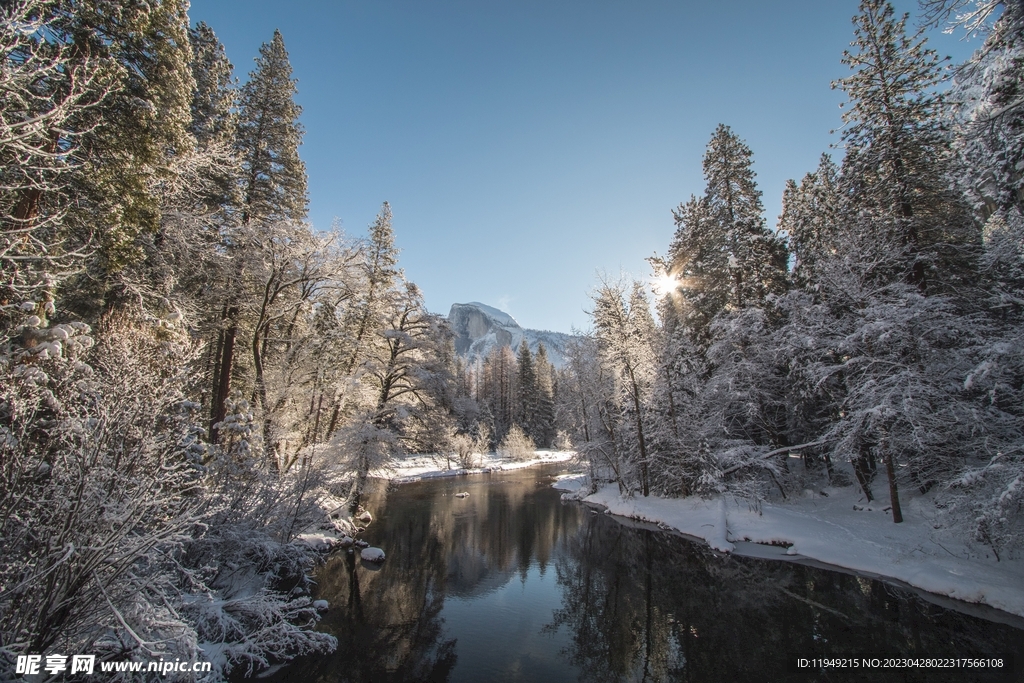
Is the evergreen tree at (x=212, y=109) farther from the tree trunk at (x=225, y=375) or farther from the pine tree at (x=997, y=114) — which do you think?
the pine tree at (x=997, y=114)

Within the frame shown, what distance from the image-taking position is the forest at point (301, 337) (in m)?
4.75

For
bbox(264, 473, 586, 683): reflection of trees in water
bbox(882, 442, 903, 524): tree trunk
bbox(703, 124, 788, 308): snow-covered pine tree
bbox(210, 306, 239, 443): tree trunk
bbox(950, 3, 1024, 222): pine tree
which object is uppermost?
bbox(703, 124, 788, 308): snow-covered pine tree

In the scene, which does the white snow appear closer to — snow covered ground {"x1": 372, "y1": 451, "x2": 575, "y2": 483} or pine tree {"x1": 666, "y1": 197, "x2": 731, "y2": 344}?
snow covered ground {"x1": 372, "y1": 451, "x2": 575, "y2": 483}

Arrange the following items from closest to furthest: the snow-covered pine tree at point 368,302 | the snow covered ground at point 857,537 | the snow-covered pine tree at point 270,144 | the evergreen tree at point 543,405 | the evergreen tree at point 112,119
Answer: the evergreen tree at point 112,119 → the snow covered ground at point 857,537 → the snow-covered pine tree at point 270,144 → the snow-covered pine tree at point 368,302 → the evergreen tree at point 543,405

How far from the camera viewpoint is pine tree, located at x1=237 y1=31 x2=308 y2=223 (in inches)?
619

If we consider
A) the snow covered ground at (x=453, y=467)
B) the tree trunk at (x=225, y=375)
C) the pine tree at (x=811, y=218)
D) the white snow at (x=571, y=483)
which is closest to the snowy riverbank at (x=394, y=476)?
the snow covered ground at (x=453, y=467)

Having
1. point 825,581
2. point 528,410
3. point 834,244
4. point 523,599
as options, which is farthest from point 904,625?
point 528,410

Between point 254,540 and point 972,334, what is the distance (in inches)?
784

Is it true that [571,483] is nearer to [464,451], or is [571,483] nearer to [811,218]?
[464,451]

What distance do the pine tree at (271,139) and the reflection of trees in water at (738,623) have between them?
16.8 metres

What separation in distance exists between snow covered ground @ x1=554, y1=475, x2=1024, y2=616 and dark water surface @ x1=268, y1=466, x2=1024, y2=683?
0.80 meters

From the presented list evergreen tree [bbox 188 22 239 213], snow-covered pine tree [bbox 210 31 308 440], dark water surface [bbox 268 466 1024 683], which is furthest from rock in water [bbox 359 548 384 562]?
evergreen tree [bbox 188 22 239 213]

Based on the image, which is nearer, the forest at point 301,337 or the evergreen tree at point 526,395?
the forest at point 301,337

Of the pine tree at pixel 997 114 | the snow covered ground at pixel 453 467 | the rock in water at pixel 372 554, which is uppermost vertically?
the pine tree at pixel 997 114
